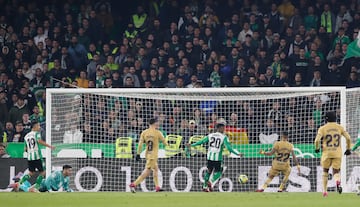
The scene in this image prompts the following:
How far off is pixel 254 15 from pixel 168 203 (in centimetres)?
1116

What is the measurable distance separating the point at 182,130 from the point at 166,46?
344 cm

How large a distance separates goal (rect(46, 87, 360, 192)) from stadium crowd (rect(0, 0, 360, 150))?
1.57m

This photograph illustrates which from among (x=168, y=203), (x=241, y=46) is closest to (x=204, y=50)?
(x=241, y=46)

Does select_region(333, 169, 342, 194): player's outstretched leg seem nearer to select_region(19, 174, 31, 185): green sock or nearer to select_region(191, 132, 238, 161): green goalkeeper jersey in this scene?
select_region(191, 132, 238, 161): green goalkeeper jersey

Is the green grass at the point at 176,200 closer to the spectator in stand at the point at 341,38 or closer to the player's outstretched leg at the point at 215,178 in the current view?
the player's outstretched leg at the point at 215,178

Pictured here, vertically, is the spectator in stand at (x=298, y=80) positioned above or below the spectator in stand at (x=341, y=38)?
below

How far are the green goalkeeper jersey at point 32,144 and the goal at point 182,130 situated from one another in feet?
1.91

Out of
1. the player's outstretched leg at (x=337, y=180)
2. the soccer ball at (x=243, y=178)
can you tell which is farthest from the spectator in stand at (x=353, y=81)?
the player's outstretched leg at (x=337, y=180)

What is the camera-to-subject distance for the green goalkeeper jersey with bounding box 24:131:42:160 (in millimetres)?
24938

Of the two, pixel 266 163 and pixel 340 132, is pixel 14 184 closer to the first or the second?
pixel 266 163

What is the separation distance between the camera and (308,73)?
27.8m

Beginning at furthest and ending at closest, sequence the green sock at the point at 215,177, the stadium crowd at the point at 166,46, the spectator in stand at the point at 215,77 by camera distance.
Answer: the spectator in stand at the point at 215,77, the stadium crowd at the point at 166,46, the green sock at the point at 215,177

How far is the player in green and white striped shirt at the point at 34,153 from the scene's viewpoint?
81.9 feet

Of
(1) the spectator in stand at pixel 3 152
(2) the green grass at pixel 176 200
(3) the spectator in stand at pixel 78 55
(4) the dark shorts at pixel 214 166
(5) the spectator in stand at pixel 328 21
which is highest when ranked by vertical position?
(5) the spectator in stand at pixel 328 21
